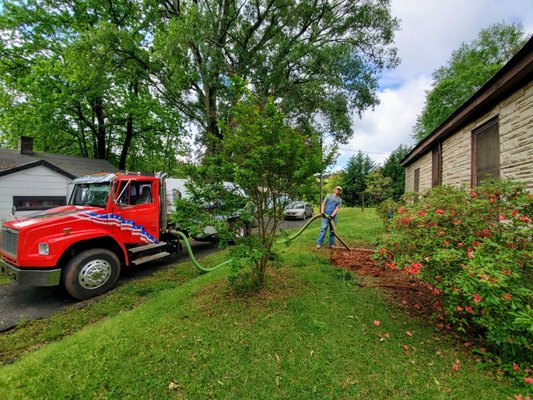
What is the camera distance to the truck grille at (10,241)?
12.8 ft

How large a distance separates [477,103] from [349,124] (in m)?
7.83

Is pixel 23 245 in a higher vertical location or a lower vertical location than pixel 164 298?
higher

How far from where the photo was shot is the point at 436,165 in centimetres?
775

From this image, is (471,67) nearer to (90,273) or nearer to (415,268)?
(415,268)

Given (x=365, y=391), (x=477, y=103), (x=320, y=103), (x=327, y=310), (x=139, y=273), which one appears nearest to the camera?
(x=365, y=391)

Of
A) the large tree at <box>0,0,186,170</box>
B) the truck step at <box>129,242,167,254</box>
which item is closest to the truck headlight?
the truck step at <box>129,242,167,254</box>

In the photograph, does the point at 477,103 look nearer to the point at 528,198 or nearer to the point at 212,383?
the point at 528,198

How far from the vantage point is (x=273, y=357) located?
92.1 inches

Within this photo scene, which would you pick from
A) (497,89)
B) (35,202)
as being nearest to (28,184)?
(35,202)

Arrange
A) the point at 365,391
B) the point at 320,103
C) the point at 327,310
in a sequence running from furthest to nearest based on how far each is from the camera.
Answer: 1. the point at 320,103
2. the point at 327,310
3. the point at 365,391

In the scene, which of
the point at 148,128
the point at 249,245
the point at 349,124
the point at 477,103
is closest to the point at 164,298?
the point at 249,245

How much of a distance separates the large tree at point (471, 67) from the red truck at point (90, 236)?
77.8 ft

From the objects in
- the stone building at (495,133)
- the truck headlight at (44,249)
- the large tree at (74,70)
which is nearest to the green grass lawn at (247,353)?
the truck headlight at (44,249)

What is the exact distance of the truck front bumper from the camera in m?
3.80
